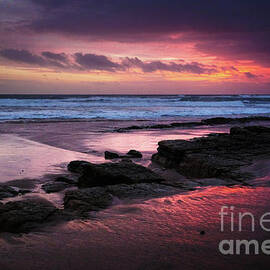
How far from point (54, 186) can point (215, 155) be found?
362cm

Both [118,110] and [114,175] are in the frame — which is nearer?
[114,175]

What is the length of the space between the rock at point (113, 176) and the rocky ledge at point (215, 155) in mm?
Answer: 1264

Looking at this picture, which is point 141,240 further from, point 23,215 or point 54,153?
point 54,153

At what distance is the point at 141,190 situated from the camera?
4.82 meters

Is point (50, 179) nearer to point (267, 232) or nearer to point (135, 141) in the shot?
point (267, 232)

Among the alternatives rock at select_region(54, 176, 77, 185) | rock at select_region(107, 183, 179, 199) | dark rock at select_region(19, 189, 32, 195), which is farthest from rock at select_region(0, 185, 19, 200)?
rock at select_region(107, 183, 179, 199)

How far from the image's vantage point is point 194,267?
264cm

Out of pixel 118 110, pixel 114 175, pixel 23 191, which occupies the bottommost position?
pixel 23 191

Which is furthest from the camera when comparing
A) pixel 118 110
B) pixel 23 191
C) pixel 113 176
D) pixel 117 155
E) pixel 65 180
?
pixel 118 110

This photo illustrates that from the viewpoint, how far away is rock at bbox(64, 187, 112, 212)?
13.5 feet

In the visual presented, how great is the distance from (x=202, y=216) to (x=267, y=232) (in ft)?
2.57

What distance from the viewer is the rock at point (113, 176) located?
Answer: 5.44 m

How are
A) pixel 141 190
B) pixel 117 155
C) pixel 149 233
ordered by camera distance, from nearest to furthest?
1. pixel 149 233
2. pixel 141 190
3. pixel 117 155

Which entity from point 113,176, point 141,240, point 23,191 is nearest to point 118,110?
point 113,176
